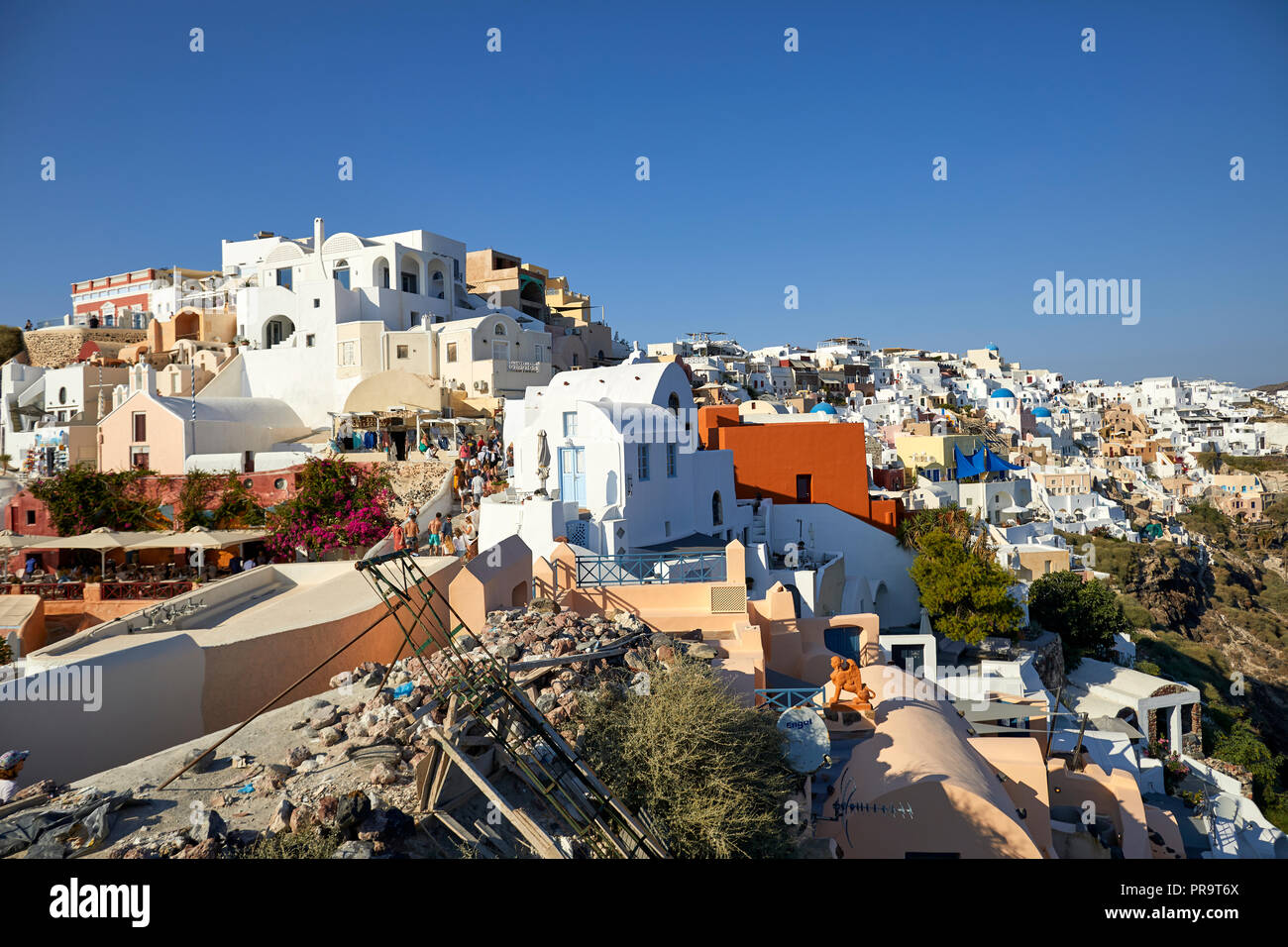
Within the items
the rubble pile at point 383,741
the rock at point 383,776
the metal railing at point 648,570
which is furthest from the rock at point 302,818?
the metal railing at point 648,570

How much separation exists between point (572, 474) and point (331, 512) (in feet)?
29.0

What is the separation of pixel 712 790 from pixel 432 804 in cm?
234

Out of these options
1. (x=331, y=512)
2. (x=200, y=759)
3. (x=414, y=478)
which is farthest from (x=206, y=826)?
(x=414, y=478)

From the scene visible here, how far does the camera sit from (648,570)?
53.6 feet

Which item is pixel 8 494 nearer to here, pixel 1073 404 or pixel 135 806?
pixel 135 806

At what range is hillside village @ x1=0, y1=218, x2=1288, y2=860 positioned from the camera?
7.15 meters

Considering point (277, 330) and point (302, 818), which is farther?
point (277, 330)

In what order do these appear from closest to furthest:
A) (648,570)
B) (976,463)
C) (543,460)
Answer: (648,570) < (543,460) < (976,463)

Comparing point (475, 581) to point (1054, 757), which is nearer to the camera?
point (475, 581)

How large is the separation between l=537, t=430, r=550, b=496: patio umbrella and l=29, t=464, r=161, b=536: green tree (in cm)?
1430

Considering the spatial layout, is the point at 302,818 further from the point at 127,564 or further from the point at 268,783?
the point at 127,564

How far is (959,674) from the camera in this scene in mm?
18719
